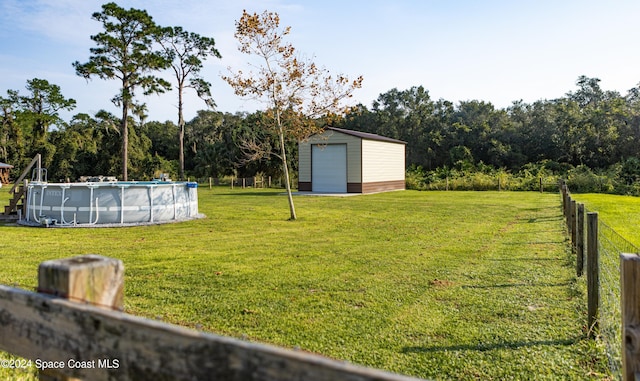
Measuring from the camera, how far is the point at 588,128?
3139 centimetres

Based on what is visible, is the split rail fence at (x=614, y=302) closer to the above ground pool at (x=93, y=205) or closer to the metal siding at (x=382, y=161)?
the above ground pool at (x=93, y=205)

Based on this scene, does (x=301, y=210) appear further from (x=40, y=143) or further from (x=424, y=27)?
(x=40, y=143)

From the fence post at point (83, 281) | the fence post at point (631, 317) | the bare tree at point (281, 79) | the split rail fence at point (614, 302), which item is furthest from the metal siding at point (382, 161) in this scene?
the fence post at point (83, 281)

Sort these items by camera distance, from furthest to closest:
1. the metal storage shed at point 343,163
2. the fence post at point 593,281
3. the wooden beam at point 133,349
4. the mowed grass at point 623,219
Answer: the metal storage shed at point 343,163 → the mowed grass at point 623,219 → the fence post at point 593,281 → the wooden beam at point 133,349

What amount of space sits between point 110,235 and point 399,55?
46.5ft

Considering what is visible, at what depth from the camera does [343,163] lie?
25109 millimetres

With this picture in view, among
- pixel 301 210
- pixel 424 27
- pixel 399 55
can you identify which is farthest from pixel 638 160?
pixel 301 210

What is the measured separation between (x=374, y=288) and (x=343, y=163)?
19.9m

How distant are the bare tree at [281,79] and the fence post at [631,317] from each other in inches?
448

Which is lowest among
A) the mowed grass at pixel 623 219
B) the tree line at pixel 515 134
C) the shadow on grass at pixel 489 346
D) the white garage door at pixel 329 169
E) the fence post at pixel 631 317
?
the shadow on grass at pixel 489 346

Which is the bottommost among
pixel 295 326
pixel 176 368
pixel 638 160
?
pixel 295 326

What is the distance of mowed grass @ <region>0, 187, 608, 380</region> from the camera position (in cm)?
354

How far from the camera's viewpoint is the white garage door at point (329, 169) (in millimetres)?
25141

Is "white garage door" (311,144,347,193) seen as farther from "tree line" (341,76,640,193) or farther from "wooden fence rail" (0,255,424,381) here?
"wooden fence rail" (0,255,424,381)
